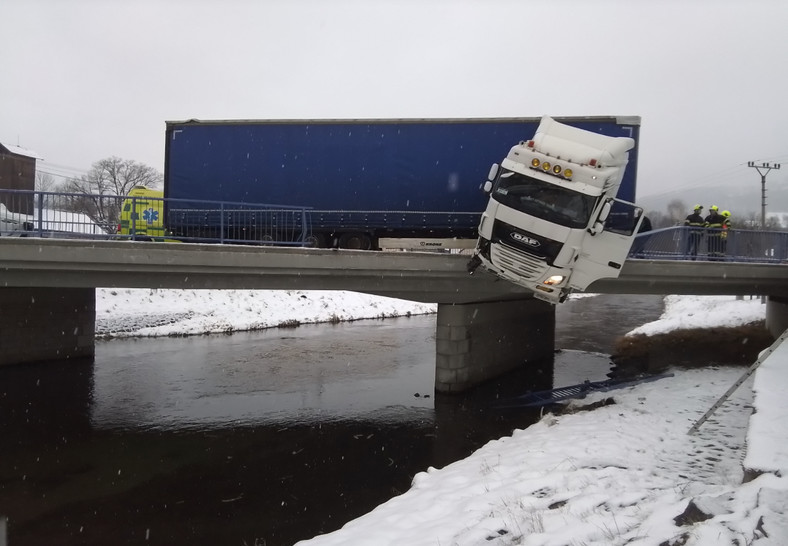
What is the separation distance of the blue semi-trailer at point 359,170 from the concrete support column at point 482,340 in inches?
96.9

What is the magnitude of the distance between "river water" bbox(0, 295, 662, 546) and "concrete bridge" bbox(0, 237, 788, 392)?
967 millimetres

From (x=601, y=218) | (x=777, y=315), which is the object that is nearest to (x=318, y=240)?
(x=601, y=218)

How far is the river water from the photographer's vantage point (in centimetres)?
776

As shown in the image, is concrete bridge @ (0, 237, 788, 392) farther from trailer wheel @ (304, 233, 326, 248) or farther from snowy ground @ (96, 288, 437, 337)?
snowy ground @ (96, 288, 437, 337)

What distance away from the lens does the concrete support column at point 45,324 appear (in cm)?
1636

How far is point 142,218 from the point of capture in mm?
13281

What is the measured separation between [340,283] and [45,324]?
11.0m

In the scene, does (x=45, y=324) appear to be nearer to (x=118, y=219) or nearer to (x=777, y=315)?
(x=118, y=219)

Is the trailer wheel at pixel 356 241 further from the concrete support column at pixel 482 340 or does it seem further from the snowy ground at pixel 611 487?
the snowy ground at pixel 611 487

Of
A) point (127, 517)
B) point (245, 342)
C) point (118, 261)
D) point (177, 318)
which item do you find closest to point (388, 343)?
point (245, 342)

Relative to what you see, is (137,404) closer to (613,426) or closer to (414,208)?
(414,208)

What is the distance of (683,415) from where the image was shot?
9.32 m

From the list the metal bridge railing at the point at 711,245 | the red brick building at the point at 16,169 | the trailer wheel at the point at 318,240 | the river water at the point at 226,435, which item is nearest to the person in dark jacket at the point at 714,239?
the metal bridge railing at the point at 711,245

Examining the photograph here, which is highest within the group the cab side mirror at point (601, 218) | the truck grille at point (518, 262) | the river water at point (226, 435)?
the cab side mirror at point (601, 218)
